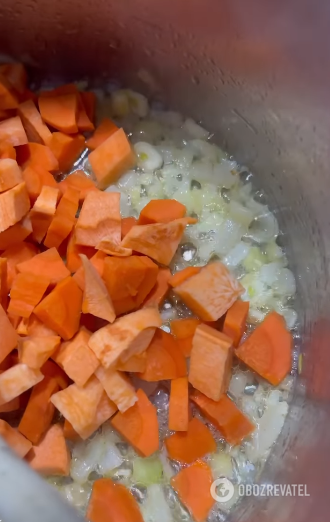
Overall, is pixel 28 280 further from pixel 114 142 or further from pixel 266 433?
pixel 266 433

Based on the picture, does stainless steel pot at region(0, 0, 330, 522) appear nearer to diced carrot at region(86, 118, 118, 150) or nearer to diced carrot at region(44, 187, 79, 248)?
diced carrot at region(86, 118, 118, 150)

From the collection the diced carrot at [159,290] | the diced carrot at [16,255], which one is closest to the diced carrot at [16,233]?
the diced carrot at [16,255]

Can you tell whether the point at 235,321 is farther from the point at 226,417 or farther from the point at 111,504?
the point at 111,504

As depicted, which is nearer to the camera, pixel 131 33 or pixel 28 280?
pixel 28 280

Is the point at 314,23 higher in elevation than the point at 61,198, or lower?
higher

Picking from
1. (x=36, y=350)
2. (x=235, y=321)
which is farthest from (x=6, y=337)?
(x=235, y=321)

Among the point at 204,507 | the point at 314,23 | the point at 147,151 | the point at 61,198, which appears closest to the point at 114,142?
the point at 147,151
